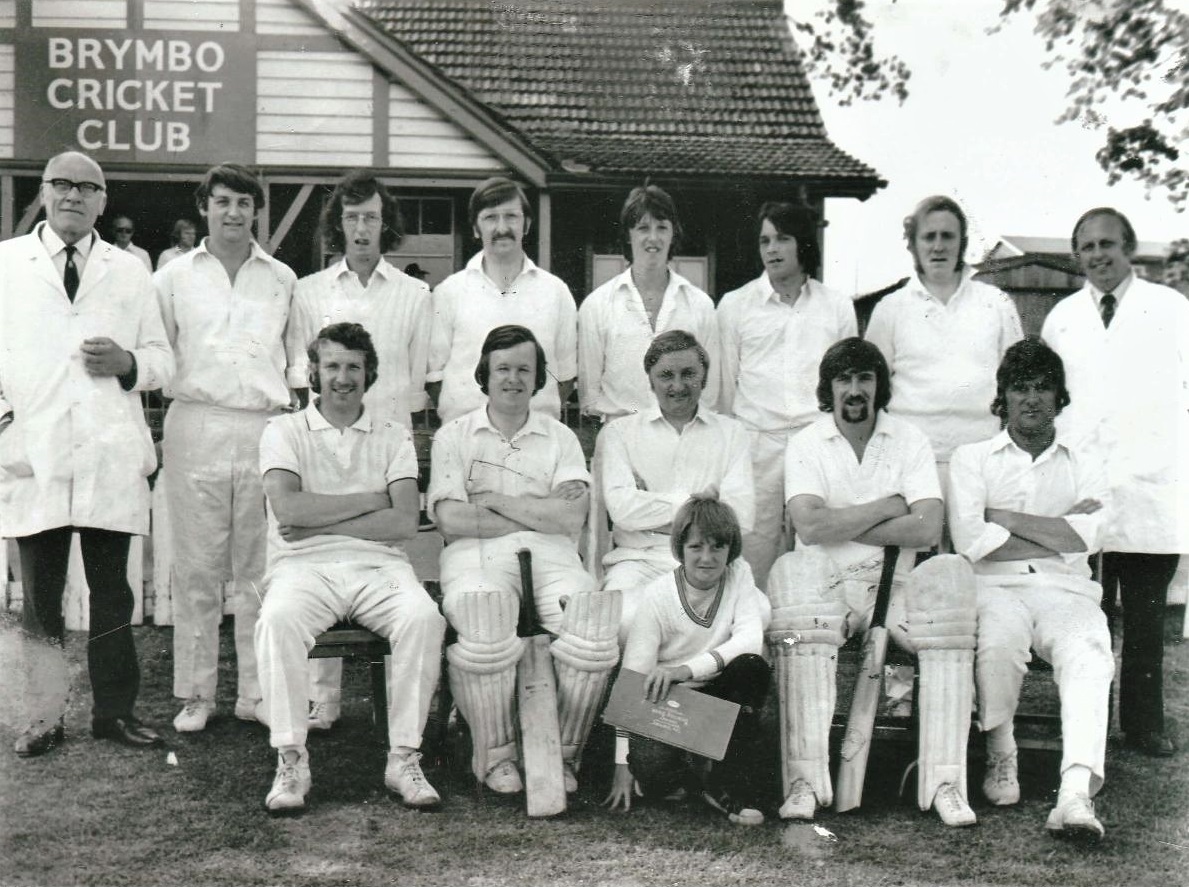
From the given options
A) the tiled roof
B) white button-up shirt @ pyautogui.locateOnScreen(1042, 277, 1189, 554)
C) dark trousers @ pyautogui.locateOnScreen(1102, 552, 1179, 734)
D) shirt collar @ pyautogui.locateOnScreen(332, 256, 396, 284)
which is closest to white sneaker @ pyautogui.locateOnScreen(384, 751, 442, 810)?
shirt collar @ pyautogui.locateOnScreen(332, 256, 396, 284)

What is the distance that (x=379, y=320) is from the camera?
4.52 metres

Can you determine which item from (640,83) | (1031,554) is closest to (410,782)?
(1031,554)

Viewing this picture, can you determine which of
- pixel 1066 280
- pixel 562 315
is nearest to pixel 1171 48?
pixel 562 315

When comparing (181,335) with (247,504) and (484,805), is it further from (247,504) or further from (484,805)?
(484,805)

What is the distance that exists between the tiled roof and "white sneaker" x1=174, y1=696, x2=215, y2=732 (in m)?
6.86

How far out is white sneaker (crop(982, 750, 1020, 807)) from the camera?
11.8 feet

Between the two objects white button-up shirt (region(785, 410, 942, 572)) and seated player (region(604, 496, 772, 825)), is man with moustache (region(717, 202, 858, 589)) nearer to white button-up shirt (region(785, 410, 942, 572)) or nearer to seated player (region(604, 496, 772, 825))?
white button-up shirt (region(785, 410, 942, 572))

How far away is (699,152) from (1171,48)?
615 centimetres

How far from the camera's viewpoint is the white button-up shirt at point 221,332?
425cm

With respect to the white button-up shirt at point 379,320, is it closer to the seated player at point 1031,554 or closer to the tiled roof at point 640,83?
the seated player at point 1031,554

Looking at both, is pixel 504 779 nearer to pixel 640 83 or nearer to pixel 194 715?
pixel 194 715

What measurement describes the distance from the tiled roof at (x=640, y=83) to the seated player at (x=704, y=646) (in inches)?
272

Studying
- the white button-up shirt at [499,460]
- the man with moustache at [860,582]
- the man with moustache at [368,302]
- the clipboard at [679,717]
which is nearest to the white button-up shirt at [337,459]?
the white button-up shirt at [499,460]

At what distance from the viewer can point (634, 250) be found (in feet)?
15.6
